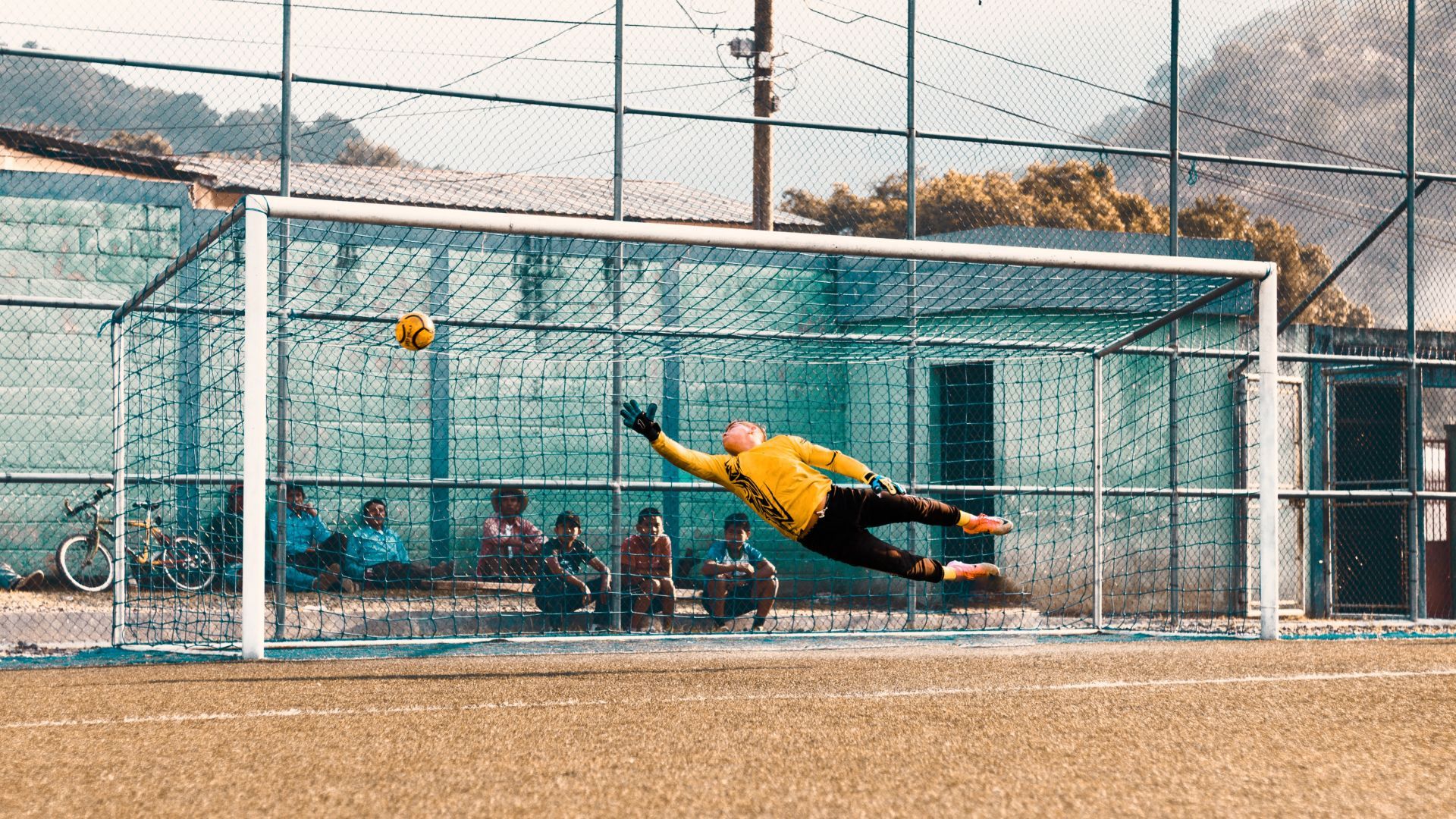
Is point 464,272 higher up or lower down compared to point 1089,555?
higher up

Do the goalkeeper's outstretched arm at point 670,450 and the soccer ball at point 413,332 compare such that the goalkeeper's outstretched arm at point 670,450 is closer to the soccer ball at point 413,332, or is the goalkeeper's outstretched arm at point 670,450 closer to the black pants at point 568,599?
the soccer ball at point 413,332

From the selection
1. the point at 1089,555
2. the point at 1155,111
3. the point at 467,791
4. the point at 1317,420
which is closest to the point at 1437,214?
the point at 1317,420

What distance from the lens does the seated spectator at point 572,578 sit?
9.92 m

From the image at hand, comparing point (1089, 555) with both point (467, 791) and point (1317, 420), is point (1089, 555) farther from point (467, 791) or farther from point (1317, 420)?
point (467, 791)

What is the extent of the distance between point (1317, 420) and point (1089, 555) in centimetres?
317

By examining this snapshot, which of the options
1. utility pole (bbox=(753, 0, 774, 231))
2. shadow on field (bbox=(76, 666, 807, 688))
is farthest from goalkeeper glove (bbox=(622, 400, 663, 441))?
utility pole (bbox=(753, 0, 774, 231))

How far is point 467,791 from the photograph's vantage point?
363 centimetres

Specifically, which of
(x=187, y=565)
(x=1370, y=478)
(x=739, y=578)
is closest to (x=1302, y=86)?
(x=1370, y=478)

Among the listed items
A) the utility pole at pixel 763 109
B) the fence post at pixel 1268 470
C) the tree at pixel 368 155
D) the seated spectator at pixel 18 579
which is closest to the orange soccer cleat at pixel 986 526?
the fence post at pixel 1268 470

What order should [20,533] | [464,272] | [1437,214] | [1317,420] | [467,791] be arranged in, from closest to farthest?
[467,791], [464,272], [20,533], [1317,420], [1437,214]

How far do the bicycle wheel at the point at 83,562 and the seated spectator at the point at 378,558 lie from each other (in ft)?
7.01

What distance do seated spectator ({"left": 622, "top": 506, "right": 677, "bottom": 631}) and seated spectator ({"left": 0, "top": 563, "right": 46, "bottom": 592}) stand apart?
4341mm

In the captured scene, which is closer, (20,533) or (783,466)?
(783,466)

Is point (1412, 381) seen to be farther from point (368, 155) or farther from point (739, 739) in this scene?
point (739, 739)
